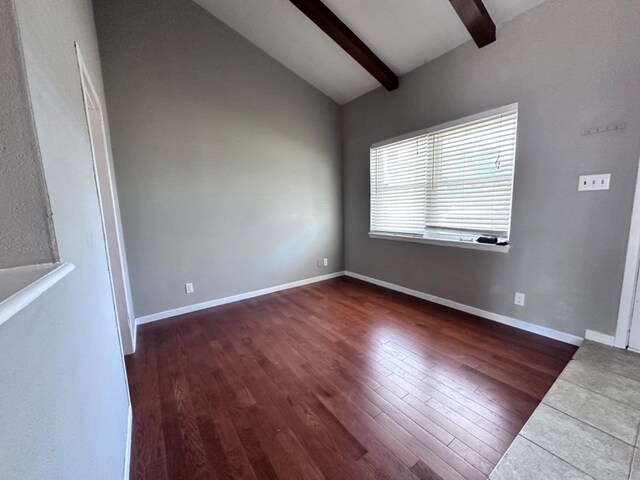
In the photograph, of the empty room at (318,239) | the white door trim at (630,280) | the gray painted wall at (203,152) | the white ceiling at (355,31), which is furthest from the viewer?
the gray painted wall at (203,152)

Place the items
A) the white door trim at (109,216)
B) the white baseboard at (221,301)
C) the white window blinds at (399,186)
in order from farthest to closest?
the white window blinds at (399,186) → the white baseboard at (221,301) → the white door trim at (109,216)

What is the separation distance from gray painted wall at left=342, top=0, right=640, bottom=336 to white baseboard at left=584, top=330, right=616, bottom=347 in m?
0.05

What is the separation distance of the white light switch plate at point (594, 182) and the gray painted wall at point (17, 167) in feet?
10.0

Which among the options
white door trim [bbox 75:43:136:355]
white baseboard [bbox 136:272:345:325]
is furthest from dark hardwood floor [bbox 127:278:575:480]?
white door trim [bbox 75:43:136:355]

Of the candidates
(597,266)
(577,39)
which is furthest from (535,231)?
(577,39)

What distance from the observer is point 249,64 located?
127 inches

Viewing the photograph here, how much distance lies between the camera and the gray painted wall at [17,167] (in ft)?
1.89

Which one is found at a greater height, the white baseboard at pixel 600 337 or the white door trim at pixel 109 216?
the white door trim at pixel 109 216

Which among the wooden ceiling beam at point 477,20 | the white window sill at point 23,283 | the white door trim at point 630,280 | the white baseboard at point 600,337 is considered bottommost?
the white baseboard at point 600,337

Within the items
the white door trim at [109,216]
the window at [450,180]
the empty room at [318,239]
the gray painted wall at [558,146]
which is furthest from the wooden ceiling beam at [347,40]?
the white door trim at [109,216]

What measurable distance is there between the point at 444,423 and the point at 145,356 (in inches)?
89.9

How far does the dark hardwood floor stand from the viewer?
1.26 metres

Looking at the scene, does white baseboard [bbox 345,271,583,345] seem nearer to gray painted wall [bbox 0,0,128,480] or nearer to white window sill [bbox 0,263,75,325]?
gray painted wall [bbox 0,0,128,480]

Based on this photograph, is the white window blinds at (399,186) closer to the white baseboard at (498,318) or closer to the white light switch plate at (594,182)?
the white baseboard at (498,318)
